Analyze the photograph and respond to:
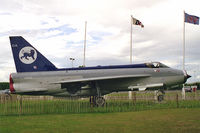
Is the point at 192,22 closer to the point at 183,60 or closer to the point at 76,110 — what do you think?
the point at 183,60

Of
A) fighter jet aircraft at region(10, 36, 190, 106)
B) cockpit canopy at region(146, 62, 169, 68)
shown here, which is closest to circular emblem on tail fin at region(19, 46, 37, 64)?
fighter jet aircraft at region(10, 36, 190, 106)

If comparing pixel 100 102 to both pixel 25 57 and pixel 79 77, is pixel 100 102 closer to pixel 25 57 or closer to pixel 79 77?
pixel 79 77

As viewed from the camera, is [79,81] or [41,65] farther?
[41,65]

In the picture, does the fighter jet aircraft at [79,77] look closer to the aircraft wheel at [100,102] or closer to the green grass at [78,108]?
the aircraft wheel at [100,102]

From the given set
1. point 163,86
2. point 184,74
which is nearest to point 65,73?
point 163,86

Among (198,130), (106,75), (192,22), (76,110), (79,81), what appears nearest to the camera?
(198,130)

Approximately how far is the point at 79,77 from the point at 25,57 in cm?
470

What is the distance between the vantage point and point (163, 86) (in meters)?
18.7

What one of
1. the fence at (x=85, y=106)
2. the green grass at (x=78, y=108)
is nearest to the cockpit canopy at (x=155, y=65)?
the fence at (x=85, y=106)

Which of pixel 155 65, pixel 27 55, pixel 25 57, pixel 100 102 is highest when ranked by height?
pixel 27 55

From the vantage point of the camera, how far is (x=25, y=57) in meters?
18.2

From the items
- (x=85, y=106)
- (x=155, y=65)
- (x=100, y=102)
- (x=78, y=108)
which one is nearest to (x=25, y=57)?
(x=85, y=106)

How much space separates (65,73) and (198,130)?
41.2ft

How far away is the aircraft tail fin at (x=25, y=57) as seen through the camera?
1795cm
